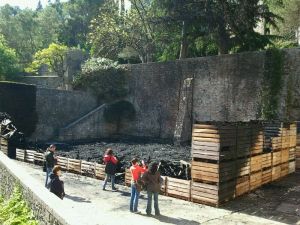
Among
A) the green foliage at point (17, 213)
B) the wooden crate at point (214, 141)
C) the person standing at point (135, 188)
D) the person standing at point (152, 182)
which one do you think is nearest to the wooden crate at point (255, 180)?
the wooden crate at point (214, 141)

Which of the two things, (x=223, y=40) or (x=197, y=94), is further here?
(x=223, y=40)

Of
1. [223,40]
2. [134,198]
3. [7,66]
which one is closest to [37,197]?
[134,198]

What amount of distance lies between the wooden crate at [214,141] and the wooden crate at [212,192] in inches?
34.7

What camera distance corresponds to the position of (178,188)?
40.8 feet

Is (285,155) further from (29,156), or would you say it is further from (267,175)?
(29,156)

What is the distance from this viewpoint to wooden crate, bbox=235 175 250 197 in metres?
12.1

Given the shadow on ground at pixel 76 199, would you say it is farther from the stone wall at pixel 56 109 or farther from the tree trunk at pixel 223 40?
the tree trunk at pixel 223 40

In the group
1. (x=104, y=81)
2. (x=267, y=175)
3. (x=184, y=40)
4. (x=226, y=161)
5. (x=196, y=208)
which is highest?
(x=184, y=40)

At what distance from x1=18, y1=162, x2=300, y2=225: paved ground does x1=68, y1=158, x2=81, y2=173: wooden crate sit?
7.76 ft

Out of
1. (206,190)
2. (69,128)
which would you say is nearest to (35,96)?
(69,128)

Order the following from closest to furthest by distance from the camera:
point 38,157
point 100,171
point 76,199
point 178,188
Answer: point 76,199
point 178,188
point 100,171
point 38,157

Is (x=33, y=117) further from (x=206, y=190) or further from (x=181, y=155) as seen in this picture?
(x=206, y=190)

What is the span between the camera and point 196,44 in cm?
3117

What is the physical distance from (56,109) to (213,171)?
20.3m
